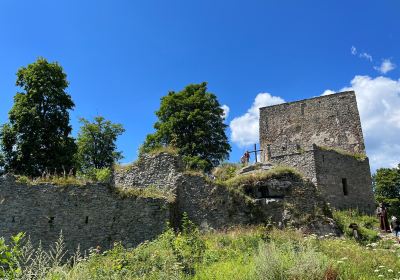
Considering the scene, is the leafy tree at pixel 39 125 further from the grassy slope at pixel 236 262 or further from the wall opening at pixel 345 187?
the wall opening at pixel 345 187

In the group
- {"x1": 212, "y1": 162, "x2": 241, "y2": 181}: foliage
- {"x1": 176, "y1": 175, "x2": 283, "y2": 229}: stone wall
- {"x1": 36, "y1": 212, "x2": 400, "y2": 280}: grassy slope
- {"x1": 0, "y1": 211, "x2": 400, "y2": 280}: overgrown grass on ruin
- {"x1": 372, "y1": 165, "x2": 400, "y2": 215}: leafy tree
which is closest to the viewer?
{"x1": 0, "y1": 211, "x2": 400, "y2": 280}: overgrown grass on ruin

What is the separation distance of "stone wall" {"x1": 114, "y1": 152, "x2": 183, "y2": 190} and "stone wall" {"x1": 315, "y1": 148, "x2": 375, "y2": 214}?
9.75 meters

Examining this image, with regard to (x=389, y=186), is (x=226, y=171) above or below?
below

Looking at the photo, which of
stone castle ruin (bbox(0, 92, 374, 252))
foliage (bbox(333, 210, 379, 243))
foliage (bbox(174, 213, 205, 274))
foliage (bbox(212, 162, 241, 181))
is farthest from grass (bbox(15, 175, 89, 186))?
foliage (bbox(333, 210, 379, 243))

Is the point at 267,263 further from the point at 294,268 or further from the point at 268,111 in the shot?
the point at 268,111

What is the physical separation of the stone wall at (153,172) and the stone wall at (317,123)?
13.2 meters

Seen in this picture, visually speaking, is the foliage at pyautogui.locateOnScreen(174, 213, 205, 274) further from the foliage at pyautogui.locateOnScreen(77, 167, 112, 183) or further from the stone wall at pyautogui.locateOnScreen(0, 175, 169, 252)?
the foliage at pyautogui.locateOnScreen(77, 167, 112, 183)

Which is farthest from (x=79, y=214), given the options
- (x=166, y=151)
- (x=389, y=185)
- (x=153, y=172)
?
(x=389, y=185)

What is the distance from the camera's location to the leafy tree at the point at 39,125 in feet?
80.8

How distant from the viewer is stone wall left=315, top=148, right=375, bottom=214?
23.7m

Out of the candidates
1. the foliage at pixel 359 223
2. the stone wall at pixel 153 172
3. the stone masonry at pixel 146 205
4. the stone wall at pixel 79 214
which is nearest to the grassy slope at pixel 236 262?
the stone wall at pixel 79 214

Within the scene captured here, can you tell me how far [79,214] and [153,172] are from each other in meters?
3.96

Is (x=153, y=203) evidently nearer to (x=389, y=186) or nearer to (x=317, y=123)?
(x=317, y=123)

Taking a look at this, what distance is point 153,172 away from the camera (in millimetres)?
18203
